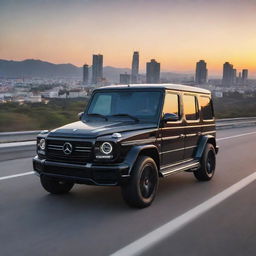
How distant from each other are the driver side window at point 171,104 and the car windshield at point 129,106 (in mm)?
181

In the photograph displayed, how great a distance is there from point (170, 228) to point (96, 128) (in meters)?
1.91

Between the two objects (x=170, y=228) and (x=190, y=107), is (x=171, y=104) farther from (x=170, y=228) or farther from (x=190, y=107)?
(x=170, y=228)

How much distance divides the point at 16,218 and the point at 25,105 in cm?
1821

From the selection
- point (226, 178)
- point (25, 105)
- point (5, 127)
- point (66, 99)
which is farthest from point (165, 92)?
point (66, 99)

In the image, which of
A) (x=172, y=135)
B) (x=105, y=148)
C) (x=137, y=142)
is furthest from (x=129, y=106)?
(x=105, y=148)

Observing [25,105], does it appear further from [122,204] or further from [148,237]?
[148,237]

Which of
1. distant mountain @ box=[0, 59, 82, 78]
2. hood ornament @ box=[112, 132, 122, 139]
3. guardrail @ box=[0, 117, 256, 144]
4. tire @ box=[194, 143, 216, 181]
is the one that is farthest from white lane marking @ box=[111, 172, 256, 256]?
distant mountain @ box=[0, 59, 82, 78]

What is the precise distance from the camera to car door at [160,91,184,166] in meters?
7.20

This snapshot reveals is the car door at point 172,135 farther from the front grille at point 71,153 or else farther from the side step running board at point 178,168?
the front grille at point 71,153

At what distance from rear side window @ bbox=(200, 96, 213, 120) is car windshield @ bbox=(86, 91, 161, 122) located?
198cm

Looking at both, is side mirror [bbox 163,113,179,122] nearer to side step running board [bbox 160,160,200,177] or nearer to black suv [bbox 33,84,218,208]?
black suv [bbox 33,84,218,208]

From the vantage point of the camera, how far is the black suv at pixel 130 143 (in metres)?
6.08

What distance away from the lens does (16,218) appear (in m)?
5.79

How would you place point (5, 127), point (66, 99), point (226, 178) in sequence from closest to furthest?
point (226, 178) → point (5, 127) → point (66, 99)
